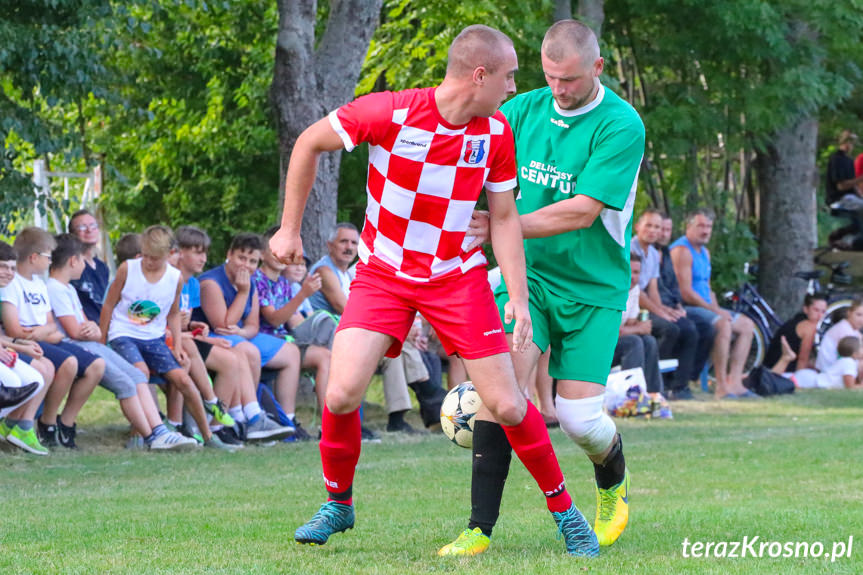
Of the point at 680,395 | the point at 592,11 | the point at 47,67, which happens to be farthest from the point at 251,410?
the point at 592,11

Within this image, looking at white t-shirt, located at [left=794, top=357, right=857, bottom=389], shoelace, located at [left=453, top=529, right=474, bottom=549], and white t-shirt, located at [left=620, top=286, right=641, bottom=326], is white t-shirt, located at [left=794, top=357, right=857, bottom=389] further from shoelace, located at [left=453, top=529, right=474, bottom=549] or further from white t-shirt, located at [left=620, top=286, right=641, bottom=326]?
shoelace, located at [left=453, top=529, right=474, bottom=549]

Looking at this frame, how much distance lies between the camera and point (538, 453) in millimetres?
5258

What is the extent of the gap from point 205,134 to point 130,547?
15835 mm

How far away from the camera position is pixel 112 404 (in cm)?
1295

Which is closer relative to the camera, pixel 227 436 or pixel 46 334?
pixel 46 334

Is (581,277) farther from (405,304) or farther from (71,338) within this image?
(71,338)

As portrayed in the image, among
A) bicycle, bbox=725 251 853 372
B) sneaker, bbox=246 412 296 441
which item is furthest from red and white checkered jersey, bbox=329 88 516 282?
bicycle, bbox=725 251 853 372

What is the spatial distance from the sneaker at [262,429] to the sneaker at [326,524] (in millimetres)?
4866

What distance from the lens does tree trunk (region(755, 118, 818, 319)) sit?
19.5 m

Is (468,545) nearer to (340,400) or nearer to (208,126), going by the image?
(340,400)

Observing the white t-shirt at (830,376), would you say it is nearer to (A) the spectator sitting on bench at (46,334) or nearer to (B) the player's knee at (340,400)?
(A) the spectator sitting on bench at (46,334)

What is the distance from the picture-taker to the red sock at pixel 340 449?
206 inches

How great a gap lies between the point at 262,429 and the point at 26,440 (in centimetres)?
194

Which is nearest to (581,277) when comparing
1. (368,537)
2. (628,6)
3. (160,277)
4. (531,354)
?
(531,354)
